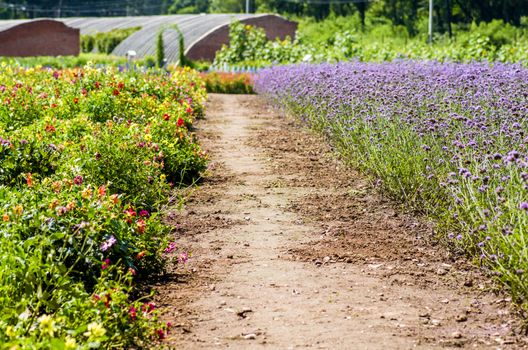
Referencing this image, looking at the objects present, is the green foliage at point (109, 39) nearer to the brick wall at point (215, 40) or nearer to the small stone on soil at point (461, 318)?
the brick wall at point (215, 40)

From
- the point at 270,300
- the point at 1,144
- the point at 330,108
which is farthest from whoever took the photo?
the point at 330,108

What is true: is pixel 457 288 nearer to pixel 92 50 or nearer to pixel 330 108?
pixel 330 108

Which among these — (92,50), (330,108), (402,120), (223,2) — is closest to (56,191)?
(402,120)

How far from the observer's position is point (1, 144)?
24.2ft

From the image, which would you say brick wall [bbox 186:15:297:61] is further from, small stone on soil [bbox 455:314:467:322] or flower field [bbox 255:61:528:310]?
small stone on soil [bbox 455:314:467:322]

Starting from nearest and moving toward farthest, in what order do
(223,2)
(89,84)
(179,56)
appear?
(89,84) < (179,56) < (223,2)

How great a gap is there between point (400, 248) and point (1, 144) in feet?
10.8

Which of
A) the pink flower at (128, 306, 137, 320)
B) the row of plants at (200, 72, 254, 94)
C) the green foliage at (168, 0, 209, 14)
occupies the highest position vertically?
the green foliage at (168, 0, 209, 14)

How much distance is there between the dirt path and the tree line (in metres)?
41.4

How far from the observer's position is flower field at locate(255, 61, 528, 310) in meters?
5.23

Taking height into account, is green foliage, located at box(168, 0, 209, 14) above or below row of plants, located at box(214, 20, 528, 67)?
above

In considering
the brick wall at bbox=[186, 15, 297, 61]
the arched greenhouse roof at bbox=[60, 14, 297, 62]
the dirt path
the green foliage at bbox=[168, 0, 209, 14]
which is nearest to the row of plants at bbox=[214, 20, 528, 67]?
the brick wall at bbox=[186, 15, 297, 61]

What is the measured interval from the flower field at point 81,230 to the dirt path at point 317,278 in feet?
1.07

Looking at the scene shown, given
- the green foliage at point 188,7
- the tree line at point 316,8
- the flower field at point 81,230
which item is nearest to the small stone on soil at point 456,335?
the flower field at point 81,230
